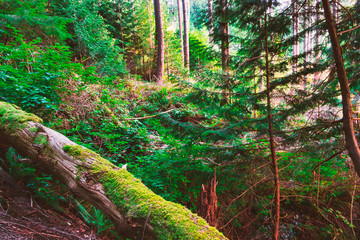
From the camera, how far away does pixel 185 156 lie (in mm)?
4105

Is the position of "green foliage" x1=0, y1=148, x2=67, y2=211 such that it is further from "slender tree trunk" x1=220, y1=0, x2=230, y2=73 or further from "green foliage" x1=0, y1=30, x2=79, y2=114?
"slender tree trunk" x1=220, y1=0, x2=230, y2=73

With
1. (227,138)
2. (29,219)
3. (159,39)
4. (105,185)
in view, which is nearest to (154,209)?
(105,185)

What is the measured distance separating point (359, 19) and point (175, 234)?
3.46 m

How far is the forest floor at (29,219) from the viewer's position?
5.69ft

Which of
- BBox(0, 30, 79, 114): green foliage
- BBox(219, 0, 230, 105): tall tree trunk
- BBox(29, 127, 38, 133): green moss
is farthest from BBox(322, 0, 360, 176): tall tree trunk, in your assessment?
BBox(0, 30, 79, 114): green foliage

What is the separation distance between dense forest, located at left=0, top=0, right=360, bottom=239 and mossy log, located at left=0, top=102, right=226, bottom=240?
1 cm

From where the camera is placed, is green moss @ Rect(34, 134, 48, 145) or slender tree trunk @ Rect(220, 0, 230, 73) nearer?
green moss @ Rect(34, 134, 48, 145)

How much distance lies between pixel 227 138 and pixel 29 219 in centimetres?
280

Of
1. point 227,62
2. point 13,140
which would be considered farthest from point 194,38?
point 13,140

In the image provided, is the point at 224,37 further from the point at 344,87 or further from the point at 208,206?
the point at 208,206

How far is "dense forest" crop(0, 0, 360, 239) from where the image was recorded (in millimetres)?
2170

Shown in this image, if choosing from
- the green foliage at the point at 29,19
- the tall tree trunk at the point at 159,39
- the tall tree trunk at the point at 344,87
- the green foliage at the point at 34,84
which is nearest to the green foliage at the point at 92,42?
the green foliage at the point at 29,19

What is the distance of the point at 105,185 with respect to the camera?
6.28 feet

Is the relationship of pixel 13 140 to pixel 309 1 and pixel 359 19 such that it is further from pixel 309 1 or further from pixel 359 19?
pixel 359 19
